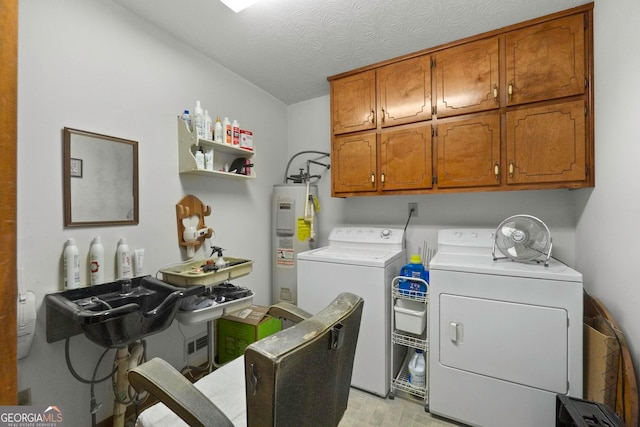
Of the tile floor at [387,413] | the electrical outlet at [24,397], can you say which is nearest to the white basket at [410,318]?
the tile floor at [387,413]

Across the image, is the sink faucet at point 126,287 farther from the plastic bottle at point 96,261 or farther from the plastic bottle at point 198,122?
the plastic bottle at point 198,122

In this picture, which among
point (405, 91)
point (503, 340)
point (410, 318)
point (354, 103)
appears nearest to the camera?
point (503, 340)

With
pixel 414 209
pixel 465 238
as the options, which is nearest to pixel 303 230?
pixel 414 209

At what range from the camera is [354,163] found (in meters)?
2.44

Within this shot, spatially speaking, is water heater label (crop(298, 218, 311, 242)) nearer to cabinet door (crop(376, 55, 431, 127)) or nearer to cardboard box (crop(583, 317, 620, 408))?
cabinet door (crop(376, 55, 431, 127))

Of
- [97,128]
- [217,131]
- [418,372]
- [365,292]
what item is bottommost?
[418,372]

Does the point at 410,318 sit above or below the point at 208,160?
below

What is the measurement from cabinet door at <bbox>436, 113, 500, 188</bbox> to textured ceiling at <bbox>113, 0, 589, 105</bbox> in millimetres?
657

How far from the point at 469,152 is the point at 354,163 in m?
0.92

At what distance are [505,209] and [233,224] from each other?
235 centimetres

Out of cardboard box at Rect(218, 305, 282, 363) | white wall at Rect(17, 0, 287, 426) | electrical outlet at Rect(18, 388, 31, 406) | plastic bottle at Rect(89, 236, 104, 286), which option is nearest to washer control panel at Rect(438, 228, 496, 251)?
cardboard box at Rect(218, 305, 282, 363)

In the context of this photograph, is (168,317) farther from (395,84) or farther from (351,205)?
(395,84)

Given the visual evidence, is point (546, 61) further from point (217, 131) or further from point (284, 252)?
point (284, 252)

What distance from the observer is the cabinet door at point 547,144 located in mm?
1690
